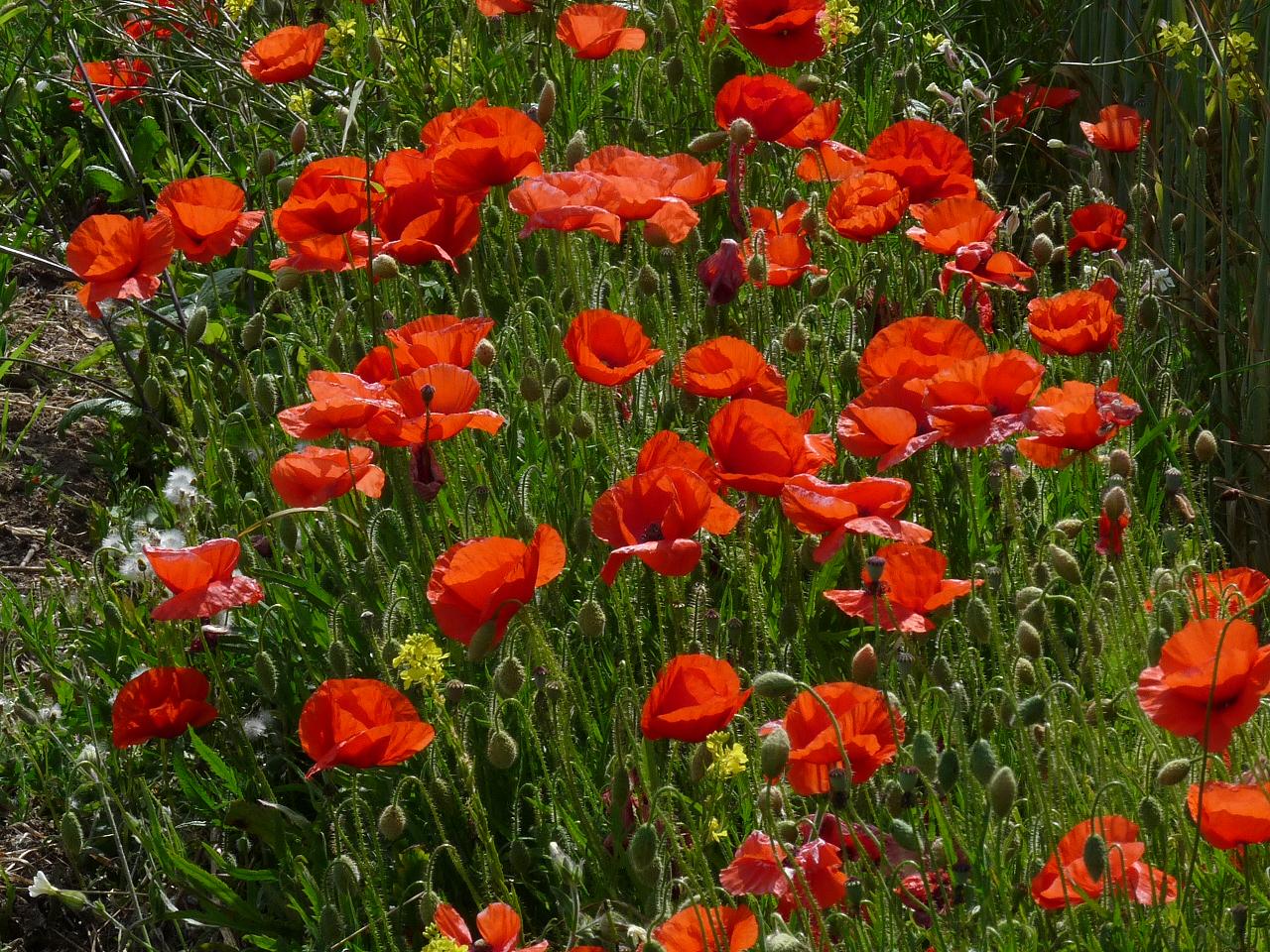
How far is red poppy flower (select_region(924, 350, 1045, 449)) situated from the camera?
1960mm

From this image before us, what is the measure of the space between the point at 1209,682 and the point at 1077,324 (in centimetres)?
103

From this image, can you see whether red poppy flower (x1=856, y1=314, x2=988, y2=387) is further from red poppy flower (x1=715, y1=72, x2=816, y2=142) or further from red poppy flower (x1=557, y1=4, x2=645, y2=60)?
red poppy flower (x1=557, y1=4, x2=645, y2=60)

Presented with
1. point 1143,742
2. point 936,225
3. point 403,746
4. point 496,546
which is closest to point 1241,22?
point 936,225

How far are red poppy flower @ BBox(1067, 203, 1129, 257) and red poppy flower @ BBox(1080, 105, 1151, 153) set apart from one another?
25 cm

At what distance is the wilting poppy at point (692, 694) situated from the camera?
64.2 inches

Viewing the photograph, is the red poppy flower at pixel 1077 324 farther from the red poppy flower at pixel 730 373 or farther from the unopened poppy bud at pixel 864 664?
the unopened poppy bud at pixel 864 664

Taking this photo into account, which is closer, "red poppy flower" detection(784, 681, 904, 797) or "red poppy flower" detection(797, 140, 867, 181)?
"red poppy flower" detection(784, 681, 904, 797)

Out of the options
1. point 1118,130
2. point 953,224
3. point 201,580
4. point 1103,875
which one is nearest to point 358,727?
point 201,580

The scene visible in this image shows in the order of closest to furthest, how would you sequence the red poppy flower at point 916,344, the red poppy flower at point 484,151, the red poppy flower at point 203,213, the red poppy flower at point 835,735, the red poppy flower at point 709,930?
the red poppy flower at point 709,930 → the red poppy flower at point 835,735 → the red poppy flower at point 916,344 → the red poppy flower at point 484,151 → the red poppy flower at point 203,213

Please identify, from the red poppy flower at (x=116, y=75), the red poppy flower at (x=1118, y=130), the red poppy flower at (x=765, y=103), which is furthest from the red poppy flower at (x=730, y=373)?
the red poppy flower at (x=116, y=75)

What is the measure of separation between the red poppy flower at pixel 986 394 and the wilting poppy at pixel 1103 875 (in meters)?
0.54

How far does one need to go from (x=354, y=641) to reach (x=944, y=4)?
9.52 feet

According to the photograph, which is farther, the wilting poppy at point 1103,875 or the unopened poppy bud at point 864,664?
the unopened poppy bud at point 864,664

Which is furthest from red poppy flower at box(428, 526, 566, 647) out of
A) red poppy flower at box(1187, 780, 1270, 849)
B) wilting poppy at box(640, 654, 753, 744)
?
red poppy flower at box(1187, 780, 1270, 849)
